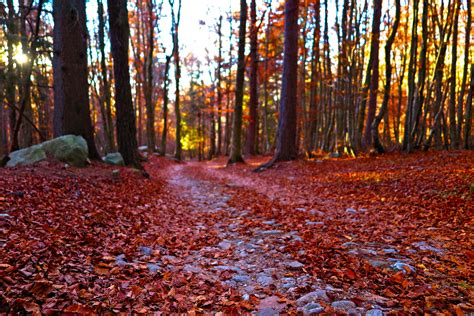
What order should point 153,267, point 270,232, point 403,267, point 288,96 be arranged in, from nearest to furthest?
1. point 403,267
2. point 153,267
3. point 270,232
4. point 288,96

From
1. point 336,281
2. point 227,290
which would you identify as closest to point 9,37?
point 227,290

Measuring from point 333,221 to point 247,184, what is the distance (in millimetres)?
5185

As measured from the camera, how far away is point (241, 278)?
329cm

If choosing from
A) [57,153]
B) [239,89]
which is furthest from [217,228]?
[239,89]

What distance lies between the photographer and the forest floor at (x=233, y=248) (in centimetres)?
263

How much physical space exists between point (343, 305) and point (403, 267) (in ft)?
3.68

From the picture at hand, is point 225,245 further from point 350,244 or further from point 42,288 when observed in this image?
point 42,288

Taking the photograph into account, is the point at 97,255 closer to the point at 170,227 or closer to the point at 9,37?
the point at 170,227

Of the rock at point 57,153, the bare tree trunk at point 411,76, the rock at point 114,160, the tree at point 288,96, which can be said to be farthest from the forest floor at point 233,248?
the tree at point 288,96

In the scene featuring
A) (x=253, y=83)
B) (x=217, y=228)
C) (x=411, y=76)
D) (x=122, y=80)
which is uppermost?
(x=253, y=83)

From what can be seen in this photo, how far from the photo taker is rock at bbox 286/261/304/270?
3.46 m

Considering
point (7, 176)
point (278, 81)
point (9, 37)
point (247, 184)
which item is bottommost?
point (247, 184)

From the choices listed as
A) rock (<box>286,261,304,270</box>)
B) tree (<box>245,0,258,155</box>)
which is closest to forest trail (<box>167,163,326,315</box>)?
rock (<box>286,261,304,270</box>)

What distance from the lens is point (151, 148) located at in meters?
23.0
